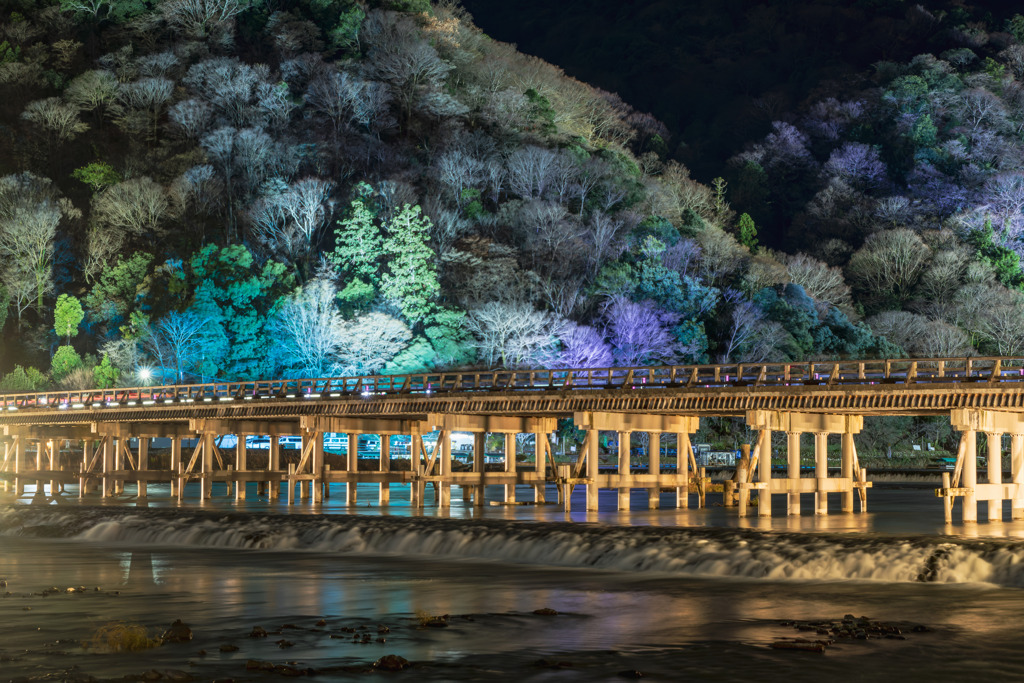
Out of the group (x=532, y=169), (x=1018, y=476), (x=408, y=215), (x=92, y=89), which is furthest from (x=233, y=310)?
(x=1018, y=476)

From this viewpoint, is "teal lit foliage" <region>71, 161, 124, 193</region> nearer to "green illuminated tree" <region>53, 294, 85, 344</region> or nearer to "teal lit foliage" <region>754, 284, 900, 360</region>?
"green illuminated tree" <region>53, 294, 85, 344</region>

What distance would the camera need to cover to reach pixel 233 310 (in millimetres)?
79500

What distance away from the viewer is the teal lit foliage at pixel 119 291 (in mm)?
85562

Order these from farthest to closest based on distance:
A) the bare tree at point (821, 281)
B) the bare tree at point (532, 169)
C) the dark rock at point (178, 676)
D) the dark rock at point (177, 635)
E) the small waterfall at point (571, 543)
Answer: the bare tree at point (821, 281)
the bare tree at point (532, 169)
the small waterfall at point (571, 543)
the dark rock at point (177, 635)
the dark rock at point (178, 676)

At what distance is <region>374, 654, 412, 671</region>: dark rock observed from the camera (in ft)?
59.0

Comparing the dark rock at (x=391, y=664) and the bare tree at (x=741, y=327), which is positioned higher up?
the bare tree at (x=741, y=327)

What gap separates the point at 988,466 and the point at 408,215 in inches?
2129

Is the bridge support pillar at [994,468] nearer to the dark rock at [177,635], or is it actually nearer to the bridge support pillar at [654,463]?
the bridge support pillar at [654,463]

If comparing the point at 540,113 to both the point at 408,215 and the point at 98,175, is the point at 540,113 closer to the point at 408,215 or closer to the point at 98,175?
the point at 408,215

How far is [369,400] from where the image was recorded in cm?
4716

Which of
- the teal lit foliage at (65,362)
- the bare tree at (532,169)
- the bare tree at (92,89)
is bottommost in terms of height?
the teal lit foliage at (65,362)

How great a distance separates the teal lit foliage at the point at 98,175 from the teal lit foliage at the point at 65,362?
22.1 m

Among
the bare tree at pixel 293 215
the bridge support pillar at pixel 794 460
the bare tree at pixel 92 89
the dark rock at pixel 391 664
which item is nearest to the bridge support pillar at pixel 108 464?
the bare tree at pixel 293 215

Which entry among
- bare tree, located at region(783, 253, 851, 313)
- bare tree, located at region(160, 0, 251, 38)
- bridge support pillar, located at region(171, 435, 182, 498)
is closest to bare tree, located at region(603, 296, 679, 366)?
bare tree, located at region(783, 253, 851, 313)
